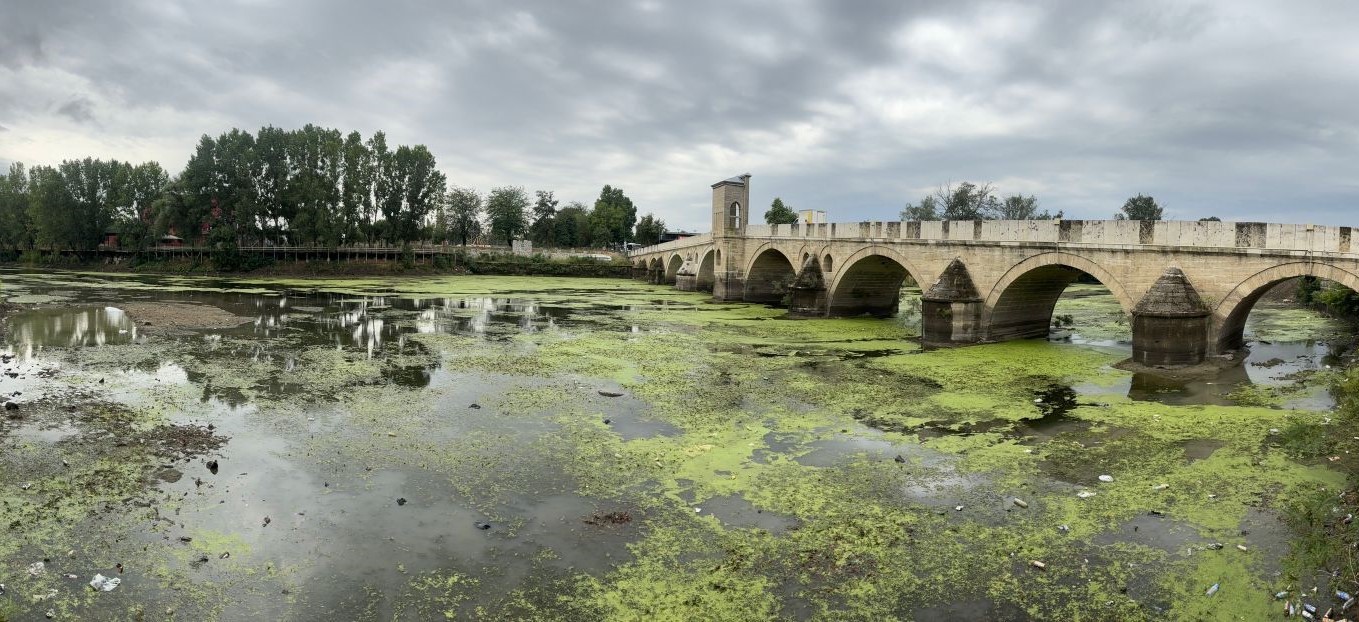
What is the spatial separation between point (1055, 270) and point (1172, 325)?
18.0 ft

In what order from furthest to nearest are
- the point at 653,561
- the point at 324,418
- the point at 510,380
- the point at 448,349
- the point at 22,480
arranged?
1. the point at 448,349
2. the point at 510,380
3. the point at 324,418
4. the point at 22,480
5. the point at 653,561

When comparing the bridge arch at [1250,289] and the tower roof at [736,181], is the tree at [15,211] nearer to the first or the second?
the tower roof at [736,181]

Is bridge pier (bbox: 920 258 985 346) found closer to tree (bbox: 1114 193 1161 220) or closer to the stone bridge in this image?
the stone bridge

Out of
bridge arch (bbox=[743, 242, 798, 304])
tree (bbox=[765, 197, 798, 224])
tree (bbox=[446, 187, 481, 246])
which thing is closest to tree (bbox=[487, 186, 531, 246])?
tree (bbox=[446, 187, 481, 246])

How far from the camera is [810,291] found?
3123 centimetres

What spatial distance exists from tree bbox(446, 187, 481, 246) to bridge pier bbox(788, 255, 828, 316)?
195 feet

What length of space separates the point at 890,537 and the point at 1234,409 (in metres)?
9.16

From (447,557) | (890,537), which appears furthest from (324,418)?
(890,537)

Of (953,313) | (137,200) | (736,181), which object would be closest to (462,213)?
(137,200)

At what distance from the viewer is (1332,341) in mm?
22000

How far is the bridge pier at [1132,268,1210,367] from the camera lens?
55.0 ft

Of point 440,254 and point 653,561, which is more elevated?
point 440,254

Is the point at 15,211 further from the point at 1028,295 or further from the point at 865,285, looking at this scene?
the point at 1028,295

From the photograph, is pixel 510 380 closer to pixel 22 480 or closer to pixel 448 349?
pixel 448 349
